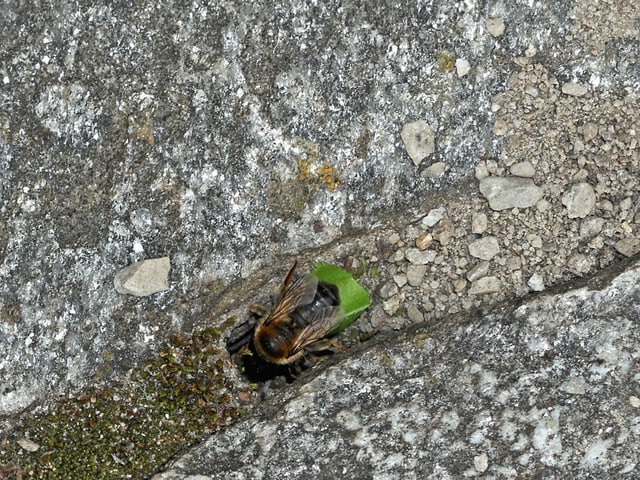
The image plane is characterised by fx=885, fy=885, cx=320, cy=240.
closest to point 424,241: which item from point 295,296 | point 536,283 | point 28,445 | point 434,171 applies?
point 434,171

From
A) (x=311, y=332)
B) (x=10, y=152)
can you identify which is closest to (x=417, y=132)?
(x=311, y=332)

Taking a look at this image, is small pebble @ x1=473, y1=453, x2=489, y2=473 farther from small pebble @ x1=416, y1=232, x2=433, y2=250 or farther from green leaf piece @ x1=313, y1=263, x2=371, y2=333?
small pebble @ x1=416, y1=232, x2=433, y2=250

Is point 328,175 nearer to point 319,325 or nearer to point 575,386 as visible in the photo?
point 319,325

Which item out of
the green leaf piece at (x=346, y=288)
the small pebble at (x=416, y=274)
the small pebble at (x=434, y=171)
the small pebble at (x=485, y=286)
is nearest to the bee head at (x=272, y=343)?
the green leaf piece at (x=346, y=288)

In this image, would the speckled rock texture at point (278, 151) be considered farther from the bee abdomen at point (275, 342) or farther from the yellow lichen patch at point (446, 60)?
the bee abdomen at point (275, 342)

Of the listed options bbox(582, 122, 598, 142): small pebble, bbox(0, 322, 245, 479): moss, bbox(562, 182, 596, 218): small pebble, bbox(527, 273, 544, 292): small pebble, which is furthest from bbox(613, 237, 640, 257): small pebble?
bbox(0, 322, 245, 479): moss

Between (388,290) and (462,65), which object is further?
(388,290)

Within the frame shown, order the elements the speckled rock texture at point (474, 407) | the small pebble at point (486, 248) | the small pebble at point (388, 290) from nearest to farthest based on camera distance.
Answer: the speckled rock texture at point (474, 407) → the small pebble at point (486, 248) → the small pebble at point (388, 290)
